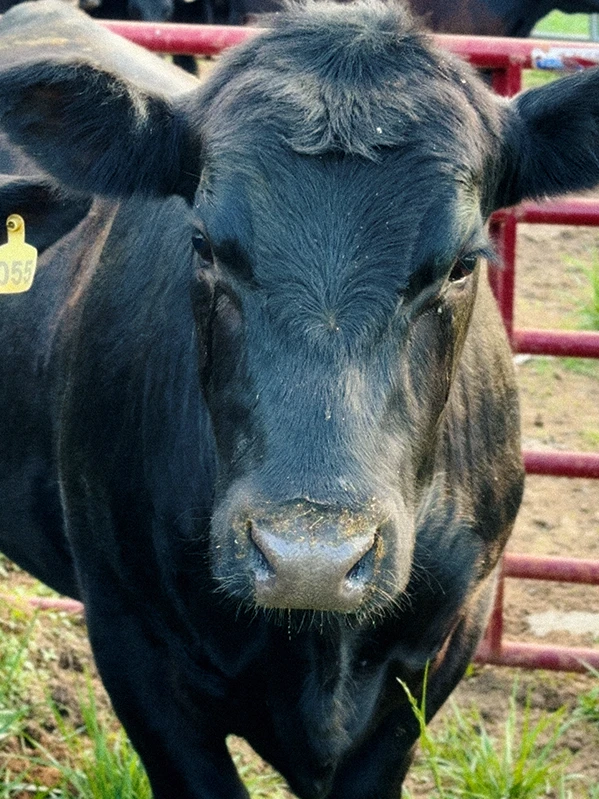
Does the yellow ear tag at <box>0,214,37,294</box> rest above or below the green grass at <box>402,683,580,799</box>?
above

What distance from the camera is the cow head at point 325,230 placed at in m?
2.33

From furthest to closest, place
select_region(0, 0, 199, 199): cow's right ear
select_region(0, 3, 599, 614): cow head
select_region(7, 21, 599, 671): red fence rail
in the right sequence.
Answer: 1. select_region(7, 21, 599, 671): red fence rail
2. select_region(0, 0, 199, 199): cow's right ear
3. select_region(0, 3, 599, 614): cow head

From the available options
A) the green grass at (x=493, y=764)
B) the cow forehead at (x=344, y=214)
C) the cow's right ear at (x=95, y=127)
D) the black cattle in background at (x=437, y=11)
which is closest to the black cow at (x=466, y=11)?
the black cattle in background at (x=437, y=11)

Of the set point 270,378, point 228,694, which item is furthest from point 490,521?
point 270,378

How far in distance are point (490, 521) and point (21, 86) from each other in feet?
4.58

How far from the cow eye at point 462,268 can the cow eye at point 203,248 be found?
0.46 m

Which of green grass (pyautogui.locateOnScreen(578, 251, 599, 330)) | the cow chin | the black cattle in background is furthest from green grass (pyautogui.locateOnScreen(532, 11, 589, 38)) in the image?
the cow chin

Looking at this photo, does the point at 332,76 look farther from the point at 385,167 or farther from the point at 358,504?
the point at 358,504

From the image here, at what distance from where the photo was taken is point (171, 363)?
314 cm

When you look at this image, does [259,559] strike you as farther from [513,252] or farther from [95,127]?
[513,252]

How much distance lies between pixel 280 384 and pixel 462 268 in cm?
46

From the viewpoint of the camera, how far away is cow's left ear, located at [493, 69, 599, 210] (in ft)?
9.44

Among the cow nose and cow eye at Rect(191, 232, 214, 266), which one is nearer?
the cow nose

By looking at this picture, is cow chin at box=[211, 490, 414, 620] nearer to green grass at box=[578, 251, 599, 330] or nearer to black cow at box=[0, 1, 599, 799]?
black cow at box=[0, 1, 599, 799]
